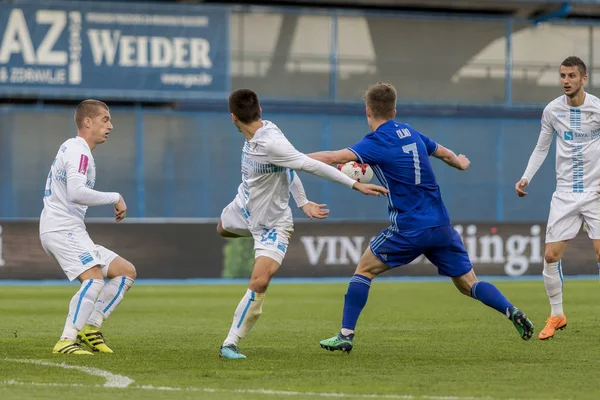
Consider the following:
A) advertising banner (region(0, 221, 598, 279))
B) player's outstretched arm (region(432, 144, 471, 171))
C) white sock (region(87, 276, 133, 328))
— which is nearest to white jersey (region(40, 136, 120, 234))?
white sock (region(87, 276, 133, 328))

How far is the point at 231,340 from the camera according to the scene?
27.8ft

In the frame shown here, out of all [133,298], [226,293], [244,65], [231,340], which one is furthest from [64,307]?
[244,65]

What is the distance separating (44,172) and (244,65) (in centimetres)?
559

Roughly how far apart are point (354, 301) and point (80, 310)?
2021 millimetres

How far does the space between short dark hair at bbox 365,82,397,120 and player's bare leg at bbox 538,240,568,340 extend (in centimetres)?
237

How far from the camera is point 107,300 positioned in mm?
9055

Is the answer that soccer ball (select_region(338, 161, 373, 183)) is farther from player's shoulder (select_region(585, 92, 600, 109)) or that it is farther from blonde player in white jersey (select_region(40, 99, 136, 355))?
player's shoulder (select_region(585, 92, 600, 109))

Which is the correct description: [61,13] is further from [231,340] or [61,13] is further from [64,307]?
[231,340]

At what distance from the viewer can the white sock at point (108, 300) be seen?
902 cm

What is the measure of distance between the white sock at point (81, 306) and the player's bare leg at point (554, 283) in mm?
3816

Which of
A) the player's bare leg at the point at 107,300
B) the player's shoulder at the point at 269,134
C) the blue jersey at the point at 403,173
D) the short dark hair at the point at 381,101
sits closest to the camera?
the player's shoulder at the point at 269,134

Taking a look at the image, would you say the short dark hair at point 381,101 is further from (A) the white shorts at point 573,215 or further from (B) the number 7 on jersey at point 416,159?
(A) the white shorts at point 573,215

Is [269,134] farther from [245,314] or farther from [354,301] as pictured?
[354,301]

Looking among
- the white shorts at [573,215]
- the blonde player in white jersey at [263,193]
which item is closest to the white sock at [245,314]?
A: the blonde player in white jersey at [263,193]
